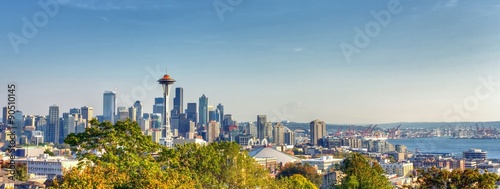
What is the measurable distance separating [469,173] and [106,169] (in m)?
8.69

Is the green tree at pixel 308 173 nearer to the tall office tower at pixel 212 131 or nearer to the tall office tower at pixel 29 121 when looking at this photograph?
the tall office tower at pixel 212 131

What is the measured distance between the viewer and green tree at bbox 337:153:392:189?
2010 cm

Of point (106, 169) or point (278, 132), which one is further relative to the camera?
point (278, 132)

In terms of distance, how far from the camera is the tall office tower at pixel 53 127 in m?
127

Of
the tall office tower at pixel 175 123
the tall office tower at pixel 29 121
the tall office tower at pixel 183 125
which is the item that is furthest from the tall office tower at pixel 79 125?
the tall office tower at pixel 175 123

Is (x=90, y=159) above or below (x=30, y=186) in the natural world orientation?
above

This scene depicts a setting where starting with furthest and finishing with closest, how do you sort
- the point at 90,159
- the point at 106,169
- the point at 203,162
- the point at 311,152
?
the point at 311,152 → the point at 203,162 → the point at 90,159 → the point at 106,169

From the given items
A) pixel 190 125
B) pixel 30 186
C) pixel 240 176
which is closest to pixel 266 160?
pixel 30 186

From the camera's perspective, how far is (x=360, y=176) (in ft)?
69.7

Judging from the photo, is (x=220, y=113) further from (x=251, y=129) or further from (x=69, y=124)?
(x=69, y=124)

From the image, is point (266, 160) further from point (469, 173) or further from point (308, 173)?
point (469, 173)

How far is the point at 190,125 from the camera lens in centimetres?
15912

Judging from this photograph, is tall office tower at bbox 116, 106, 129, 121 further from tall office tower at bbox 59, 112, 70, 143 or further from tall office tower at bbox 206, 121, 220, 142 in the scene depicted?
tall office tower at bbox 206, 121, 220, 142

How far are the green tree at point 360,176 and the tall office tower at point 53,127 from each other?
4516 inches
